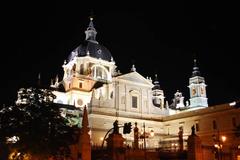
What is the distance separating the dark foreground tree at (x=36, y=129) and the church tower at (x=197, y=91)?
5832 centimetres

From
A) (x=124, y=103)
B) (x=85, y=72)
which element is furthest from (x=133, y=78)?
(x=85, y=72)

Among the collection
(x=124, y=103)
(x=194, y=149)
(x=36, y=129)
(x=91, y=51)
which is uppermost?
(x=91, y=51)

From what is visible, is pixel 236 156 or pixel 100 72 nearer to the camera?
pixel 236 156

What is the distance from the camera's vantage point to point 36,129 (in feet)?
93.7

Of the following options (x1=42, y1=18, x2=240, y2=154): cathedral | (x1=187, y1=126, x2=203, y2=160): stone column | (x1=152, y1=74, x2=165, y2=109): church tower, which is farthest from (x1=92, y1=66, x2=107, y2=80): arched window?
(x1=187, y1=126, x2=203, y2=160): stone column

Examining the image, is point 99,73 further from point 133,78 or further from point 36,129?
point 36,129

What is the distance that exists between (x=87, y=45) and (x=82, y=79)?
9.60 metres

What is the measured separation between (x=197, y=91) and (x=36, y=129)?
62.1 m

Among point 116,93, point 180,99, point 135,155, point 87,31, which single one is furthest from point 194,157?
point 180,99

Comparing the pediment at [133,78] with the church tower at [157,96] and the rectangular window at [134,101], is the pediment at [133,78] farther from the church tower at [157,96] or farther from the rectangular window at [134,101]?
the church tower at [157,96]

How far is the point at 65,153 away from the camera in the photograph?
96.4ft

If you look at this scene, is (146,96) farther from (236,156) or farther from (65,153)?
(65,153)

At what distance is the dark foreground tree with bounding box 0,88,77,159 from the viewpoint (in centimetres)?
2822

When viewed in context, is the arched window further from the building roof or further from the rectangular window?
the rectangular window
